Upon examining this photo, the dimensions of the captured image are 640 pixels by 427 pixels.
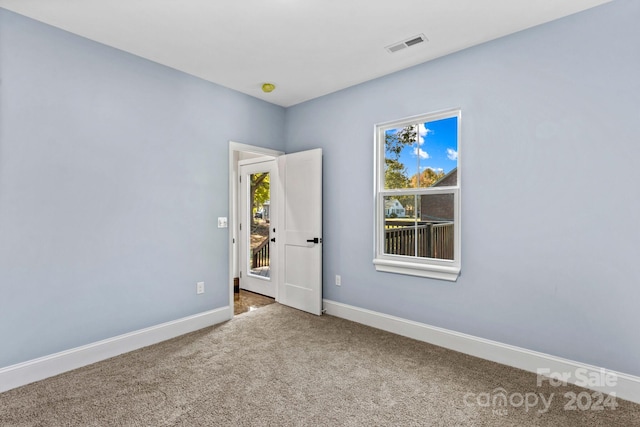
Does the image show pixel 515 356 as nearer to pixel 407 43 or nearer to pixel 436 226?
pixel 436 226

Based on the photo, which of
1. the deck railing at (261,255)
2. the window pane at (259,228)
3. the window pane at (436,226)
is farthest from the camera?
the deck railing at (261,255)

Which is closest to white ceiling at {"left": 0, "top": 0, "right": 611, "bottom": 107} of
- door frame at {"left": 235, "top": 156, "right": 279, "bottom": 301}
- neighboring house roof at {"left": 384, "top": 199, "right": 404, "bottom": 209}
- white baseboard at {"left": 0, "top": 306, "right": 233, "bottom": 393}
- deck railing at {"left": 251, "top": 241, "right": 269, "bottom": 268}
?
neighboring house roof at {"left": 384, "top": 199, "right": 404, "bottom": 209}

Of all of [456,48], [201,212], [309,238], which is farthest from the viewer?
[309,238]

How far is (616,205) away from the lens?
7.09 ft

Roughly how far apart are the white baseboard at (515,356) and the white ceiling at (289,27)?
261 centimetres

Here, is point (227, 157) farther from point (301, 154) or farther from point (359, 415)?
point (359, 415)

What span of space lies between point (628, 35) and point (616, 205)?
1.16m

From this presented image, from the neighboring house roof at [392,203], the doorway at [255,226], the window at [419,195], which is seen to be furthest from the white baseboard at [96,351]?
the neighboring house roof at [392,203]

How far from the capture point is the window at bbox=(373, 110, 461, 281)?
2.98 metres

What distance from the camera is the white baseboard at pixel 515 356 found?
216 centimetres

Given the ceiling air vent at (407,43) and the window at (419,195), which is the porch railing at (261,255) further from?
the ceiling air vent at (407,43)

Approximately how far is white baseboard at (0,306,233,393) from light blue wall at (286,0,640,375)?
218 cm

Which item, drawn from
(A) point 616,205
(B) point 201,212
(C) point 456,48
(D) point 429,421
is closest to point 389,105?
(C) point 456,48

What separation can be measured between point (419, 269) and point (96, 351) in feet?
9.85
